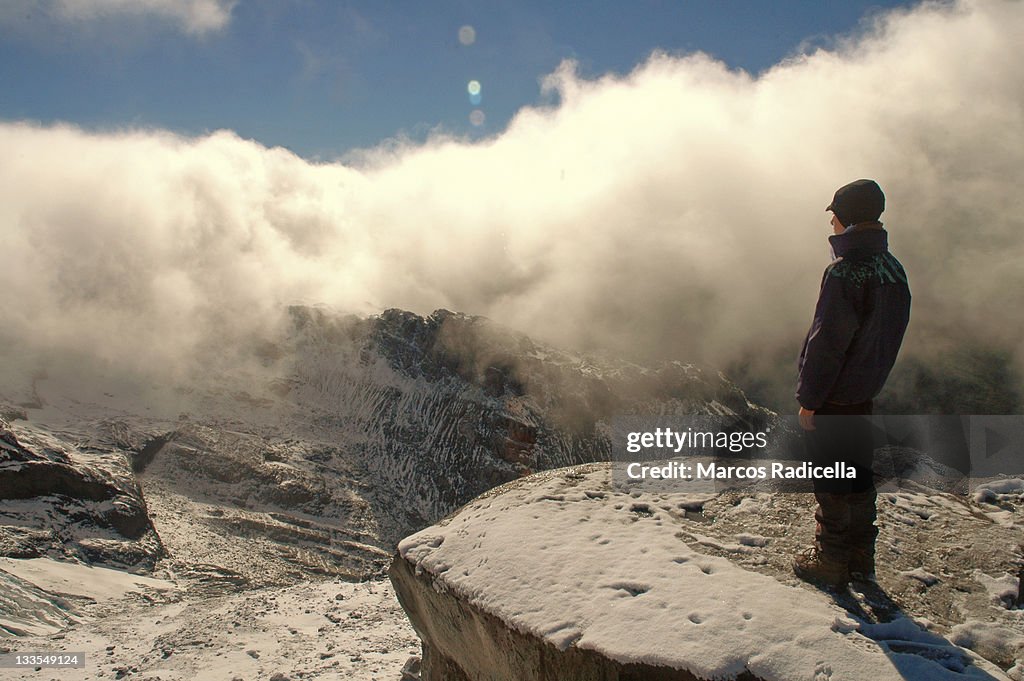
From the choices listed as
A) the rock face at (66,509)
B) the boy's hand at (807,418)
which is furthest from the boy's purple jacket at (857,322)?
the rock face at (66,509)

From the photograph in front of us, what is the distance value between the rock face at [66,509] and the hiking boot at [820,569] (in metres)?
141

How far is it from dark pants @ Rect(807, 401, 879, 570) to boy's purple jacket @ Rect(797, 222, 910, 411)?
1.00 feet

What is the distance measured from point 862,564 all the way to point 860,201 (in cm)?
433

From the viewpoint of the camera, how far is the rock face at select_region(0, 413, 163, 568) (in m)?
120

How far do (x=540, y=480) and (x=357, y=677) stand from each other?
644 inches

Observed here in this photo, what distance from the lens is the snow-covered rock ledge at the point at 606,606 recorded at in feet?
20.2

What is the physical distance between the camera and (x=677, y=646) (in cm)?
Result: 640

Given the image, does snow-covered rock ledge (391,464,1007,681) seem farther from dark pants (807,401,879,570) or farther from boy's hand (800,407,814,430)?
boy's hand (800,407,814,430)

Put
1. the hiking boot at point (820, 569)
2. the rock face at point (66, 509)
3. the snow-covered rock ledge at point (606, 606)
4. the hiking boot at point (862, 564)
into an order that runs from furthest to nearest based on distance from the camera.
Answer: the rock face at point (66, 509) → the hiking boot at point (862, 564) → the hiking boot at point (820, 569) → the snow-covered rock ledge at point (606, 606)

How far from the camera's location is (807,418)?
748 centimetres

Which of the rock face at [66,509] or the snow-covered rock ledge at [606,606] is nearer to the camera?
the snow-covered rock ledge at [606,606]

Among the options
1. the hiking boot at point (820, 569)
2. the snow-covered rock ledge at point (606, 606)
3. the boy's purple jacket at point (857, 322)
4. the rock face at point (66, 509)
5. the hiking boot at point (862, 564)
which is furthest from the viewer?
the rock face at point (66, 509)

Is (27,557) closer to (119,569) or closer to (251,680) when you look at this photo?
(119,569)

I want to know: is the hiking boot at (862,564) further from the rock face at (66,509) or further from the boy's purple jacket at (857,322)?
the rock face at (66,509)
